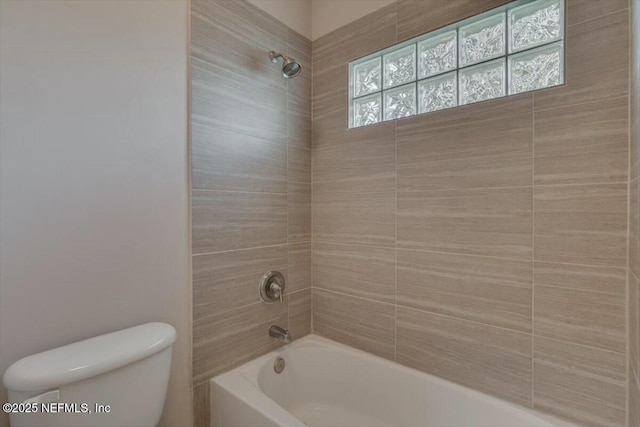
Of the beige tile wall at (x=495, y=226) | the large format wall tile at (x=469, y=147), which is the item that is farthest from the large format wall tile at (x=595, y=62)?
the large format wall tile at (x=469, y=147)

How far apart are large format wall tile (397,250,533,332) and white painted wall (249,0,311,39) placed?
1450 mm

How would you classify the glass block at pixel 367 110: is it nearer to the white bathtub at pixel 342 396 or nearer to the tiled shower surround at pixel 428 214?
the tiled shower surround at pixel 428 214

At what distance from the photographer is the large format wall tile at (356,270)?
63.9 inches

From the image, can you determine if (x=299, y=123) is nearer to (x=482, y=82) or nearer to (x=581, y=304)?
(x=482, y=82)

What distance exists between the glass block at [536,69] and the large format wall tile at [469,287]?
0.73 m

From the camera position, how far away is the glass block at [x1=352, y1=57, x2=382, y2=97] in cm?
171

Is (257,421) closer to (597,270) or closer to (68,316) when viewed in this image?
(68,316)

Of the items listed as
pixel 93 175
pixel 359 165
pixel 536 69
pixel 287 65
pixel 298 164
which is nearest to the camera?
pixel 93 175

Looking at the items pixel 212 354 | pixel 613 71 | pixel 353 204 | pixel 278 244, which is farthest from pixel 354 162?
pixel 212 354

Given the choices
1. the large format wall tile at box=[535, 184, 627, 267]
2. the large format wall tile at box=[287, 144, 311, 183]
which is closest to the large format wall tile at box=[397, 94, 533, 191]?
the large format wall tile at box=[535, 184, 627, 267]

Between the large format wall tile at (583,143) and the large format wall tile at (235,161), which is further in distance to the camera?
the large format wall tile at (235,161)

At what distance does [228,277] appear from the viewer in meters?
1.49

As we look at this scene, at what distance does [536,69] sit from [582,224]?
25.5 inches

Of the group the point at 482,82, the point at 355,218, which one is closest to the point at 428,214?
the point at 355,218
